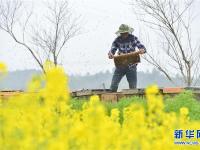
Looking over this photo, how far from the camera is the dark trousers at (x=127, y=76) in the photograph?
1230cm

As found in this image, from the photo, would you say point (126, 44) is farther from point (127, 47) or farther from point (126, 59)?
point (126, 59)

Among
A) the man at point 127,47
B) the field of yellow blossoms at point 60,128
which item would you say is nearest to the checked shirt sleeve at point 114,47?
the man at point 127,47

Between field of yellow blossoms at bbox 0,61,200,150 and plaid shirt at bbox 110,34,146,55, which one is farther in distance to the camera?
plaid shirt at bbox 110,34,146,55

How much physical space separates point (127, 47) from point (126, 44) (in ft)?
0.19

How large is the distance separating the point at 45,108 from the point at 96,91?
27.0 ft

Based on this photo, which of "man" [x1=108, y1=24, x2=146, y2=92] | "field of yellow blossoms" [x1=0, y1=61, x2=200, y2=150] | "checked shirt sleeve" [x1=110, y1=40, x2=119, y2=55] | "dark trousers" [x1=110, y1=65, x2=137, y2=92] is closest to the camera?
"field of yellow blossoms" [x1=0, y1=61, x2=200, y2=150]

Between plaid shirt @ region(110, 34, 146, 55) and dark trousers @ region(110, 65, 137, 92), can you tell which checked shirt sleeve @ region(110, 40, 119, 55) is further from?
dark trousers @ region(110, 65, 137, 92)

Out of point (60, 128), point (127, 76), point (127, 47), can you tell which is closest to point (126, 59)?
point (127, 47)

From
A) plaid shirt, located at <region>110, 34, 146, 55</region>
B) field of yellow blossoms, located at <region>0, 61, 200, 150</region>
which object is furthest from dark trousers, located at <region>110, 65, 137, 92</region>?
field of yellow blossoms, located at <region>0, 61, 200, 150</region>

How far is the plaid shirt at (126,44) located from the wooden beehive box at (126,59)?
10 centimetres

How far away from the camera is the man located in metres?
11.8

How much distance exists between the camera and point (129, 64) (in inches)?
482

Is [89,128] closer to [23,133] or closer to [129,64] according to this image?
[23,133]

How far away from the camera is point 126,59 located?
40.0 ft
